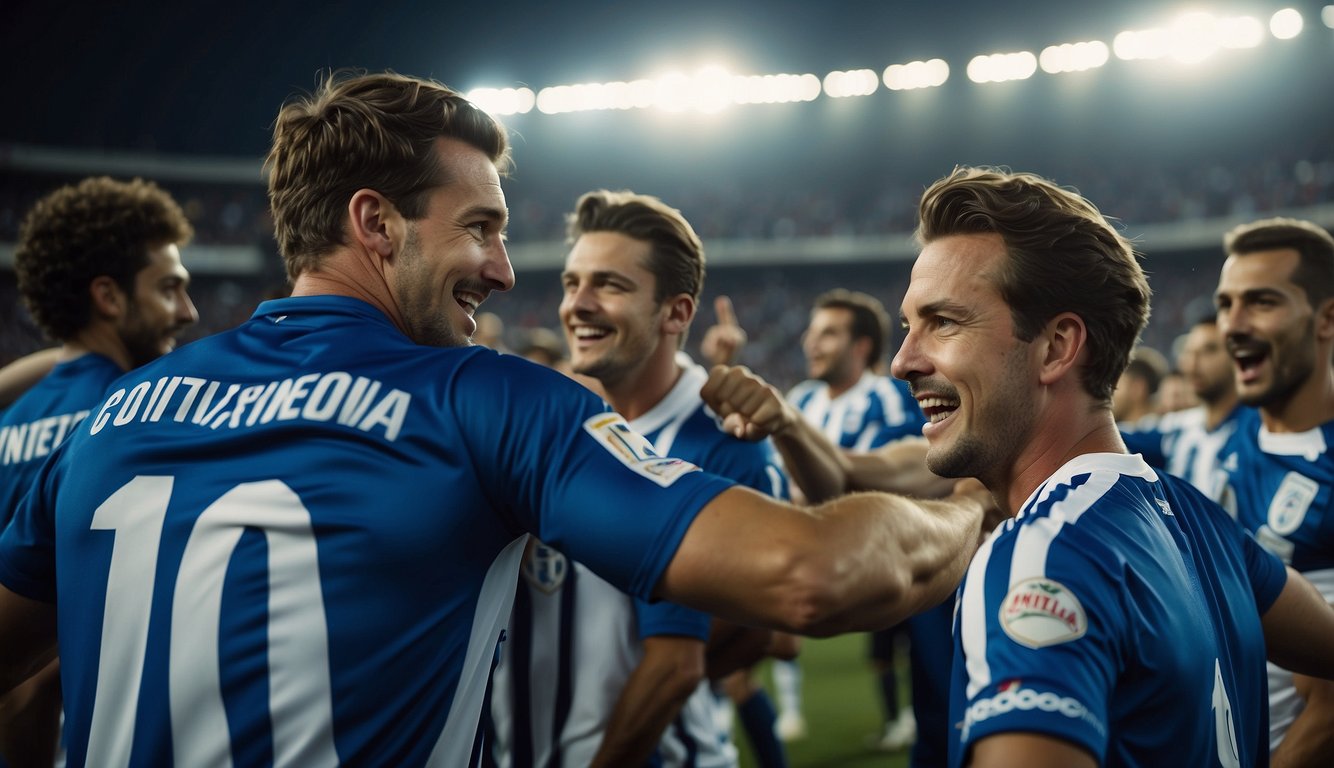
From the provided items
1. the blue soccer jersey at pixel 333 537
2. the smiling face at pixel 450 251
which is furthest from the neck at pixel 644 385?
the blue soccer jersey at pixel 333 537

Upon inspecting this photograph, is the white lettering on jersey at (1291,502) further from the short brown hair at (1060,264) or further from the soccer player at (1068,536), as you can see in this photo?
the short brown hair at (1060,264)

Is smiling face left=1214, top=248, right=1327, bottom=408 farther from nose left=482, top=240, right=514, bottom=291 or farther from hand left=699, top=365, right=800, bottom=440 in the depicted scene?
nose left=482, top=240, right=514, bottom=291

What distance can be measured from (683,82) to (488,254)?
2680 centimetres

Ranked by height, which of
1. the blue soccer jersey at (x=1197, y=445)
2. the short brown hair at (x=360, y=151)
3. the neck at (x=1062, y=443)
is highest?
the short brown hair at (x=360, y=151)

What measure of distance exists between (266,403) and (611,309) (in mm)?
1963

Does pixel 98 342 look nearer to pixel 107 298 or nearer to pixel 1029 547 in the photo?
pixel 107 298

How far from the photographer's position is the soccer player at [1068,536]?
137 centimetres

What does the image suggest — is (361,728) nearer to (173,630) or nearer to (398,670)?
(398,670)

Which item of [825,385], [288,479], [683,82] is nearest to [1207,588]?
[288,479]

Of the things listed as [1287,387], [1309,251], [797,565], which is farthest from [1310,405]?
[797,565]

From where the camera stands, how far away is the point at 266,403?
5.12 feet

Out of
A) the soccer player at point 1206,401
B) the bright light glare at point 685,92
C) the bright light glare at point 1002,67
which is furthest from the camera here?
the bright light glare at point 685,92

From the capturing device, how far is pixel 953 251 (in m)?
2.06

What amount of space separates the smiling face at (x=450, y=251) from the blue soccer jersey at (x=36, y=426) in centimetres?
171
